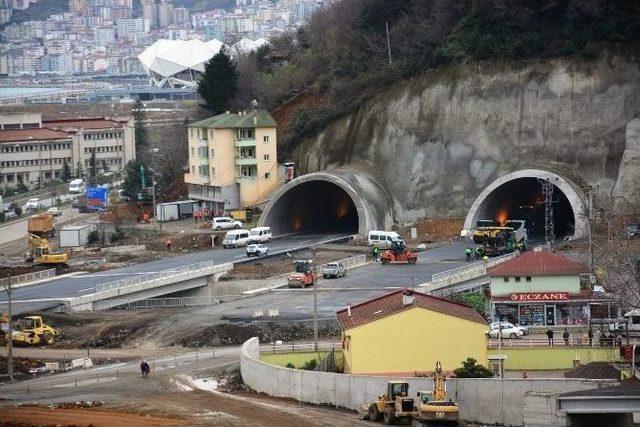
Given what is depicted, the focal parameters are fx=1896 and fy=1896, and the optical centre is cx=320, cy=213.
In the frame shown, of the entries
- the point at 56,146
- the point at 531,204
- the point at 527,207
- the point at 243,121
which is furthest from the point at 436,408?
the point at 56,146

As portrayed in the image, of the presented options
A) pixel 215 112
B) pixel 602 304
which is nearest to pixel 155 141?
pixel 215 112

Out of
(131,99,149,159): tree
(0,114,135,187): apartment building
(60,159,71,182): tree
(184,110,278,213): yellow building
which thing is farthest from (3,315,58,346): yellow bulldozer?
(131,99,149,159): tree

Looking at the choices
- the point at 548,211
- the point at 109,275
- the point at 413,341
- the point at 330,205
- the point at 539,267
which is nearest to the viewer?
the point at 413,341

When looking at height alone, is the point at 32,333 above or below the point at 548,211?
below

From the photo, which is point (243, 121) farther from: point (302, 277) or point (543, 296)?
point (543, 296)

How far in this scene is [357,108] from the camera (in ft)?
228

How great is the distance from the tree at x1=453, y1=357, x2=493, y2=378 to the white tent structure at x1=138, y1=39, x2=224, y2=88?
10816cm

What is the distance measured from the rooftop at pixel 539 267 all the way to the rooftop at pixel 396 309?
6553 mm

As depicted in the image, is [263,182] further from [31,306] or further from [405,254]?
[31,306]

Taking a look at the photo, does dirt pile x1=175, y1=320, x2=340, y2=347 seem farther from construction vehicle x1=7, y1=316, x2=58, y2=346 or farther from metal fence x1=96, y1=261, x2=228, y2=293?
metal fence x1=96, y1=261, x2=228, y2=293

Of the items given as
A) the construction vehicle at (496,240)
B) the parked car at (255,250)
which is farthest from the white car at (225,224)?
the construction vehicle at (496,240)

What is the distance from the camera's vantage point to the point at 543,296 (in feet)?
154

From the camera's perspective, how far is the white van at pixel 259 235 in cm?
6294

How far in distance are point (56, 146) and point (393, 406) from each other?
75.8m
